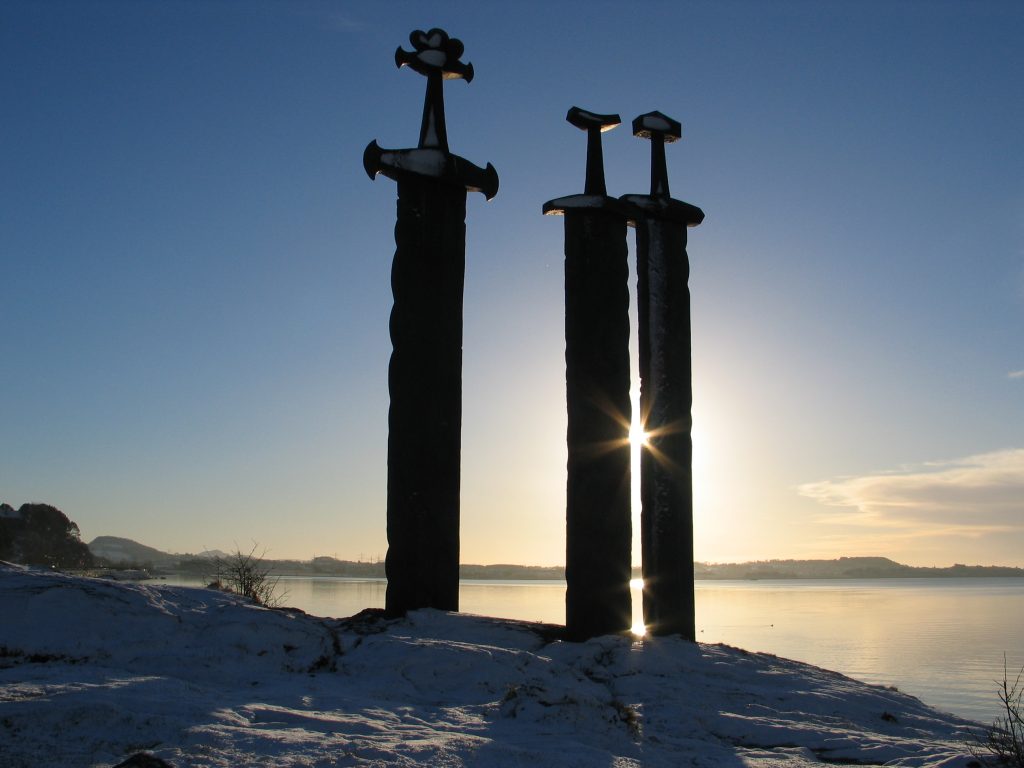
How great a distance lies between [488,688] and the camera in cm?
→ 516

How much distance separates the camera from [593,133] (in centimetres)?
948

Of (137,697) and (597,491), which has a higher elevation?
(597,491)

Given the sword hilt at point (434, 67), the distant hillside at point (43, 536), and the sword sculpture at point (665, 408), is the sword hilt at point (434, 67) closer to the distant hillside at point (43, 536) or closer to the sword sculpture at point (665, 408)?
the sword sculpture at point (665, 408)

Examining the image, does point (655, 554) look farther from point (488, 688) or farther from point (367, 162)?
point (367, 162)

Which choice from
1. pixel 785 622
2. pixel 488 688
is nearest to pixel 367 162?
pixel 488 688

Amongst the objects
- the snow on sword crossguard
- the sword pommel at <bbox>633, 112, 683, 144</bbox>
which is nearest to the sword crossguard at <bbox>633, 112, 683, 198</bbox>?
the sword pommel at <bbox>633, 112, 683, 144</bbox>

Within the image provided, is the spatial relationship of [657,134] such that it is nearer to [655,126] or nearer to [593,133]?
[655,126]

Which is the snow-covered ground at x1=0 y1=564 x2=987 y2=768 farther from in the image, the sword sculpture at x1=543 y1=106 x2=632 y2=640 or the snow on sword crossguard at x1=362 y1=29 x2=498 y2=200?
the snow on sword crossguard at x1=362 y1=29 x2=498 y2=200

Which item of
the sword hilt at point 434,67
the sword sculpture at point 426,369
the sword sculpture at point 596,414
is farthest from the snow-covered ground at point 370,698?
the sword hilt at point 434,67

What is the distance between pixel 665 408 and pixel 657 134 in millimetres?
3226

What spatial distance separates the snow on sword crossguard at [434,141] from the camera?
812 cm

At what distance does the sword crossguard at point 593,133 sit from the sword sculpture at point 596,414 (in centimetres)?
24

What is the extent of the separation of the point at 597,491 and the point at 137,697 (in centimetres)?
510

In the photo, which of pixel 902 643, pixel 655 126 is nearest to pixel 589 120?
pixel 655 126
